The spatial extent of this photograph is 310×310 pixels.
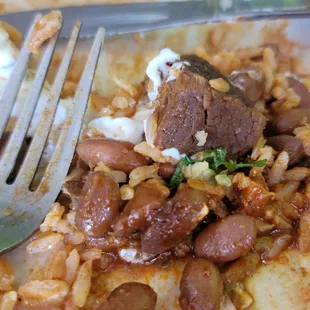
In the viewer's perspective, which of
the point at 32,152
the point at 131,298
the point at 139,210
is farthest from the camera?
the point at 32,152

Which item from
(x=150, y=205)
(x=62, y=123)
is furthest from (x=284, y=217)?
(x=62, y=123)

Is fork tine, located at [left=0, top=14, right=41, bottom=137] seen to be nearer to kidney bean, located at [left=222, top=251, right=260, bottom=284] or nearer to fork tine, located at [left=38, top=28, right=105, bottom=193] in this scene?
fork tine, located at [left=38, top=28, right=105, bottom=193]

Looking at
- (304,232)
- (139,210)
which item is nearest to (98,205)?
(139,210)

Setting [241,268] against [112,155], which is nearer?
[241,268]

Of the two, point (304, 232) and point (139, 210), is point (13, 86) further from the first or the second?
point (304, 232)

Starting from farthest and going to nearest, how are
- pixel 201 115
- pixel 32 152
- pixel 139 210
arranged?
pixel 32 152, pixel 201 115, pixel 139 210

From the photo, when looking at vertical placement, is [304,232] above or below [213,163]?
below

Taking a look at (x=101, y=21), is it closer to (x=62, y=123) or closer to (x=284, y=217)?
(x=62, y=123)

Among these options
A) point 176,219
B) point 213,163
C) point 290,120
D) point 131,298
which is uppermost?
point 290,120
